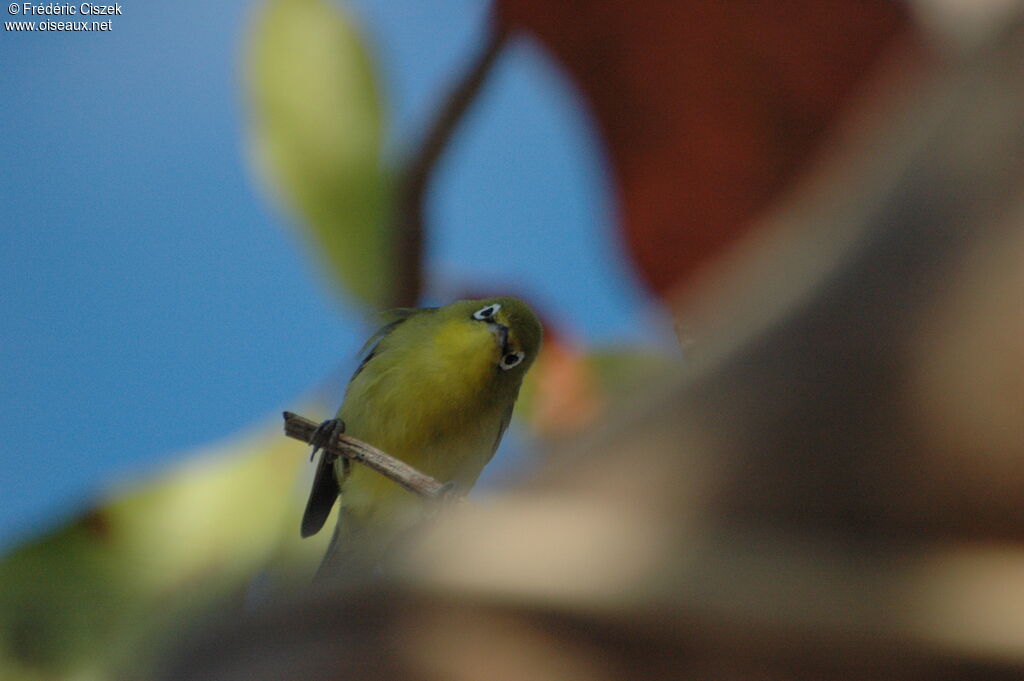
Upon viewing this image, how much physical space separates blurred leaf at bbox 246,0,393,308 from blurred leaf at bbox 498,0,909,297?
0.18 meters

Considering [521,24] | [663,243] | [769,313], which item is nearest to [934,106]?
[769,313]

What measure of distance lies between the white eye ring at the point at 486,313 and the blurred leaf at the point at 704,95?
0.27 metres

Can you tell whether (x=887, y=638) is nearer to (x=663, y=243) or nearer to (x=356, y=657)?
(x=356, y=657)

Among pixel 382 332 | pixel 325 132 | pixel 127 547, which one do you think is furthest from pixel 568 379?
pixel 127 547

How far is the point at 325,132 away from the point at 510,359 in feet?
1.48

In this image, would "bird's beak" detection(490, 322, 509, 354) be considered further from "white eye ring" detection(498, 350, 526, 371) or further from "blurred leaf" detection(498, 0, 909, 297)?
"blurred leaf" detection(498, 0, 909, 297)

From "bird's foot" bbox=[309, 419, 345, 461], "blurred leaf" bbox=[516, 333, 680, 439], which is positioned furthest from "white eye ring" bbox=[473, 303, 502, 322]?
"blurred leaf" bbox=[516, 333, 680, 439]

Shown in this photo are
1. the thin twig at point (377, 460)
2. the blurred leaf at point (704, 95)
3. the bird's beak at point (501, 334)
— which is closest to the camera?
the thin twig at point (377, 460)

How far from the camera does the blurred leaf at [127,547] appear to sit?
0.98 metres

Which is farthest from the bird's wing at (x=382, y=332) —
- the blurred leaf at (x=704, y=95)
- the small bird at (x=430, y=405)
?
the blurred leaf at (x=704, y=95)

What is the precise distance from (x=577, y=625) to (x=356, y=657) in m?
0.03

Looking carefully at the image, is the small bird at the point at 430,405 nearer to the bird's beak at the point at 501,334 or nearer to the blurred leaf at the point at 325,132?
the bird's beak at the point at 501,334

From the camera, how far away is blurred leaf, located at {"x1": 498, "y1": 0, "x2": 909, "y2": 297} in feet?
2.80

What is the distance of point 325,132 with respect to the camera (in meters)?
0.98
